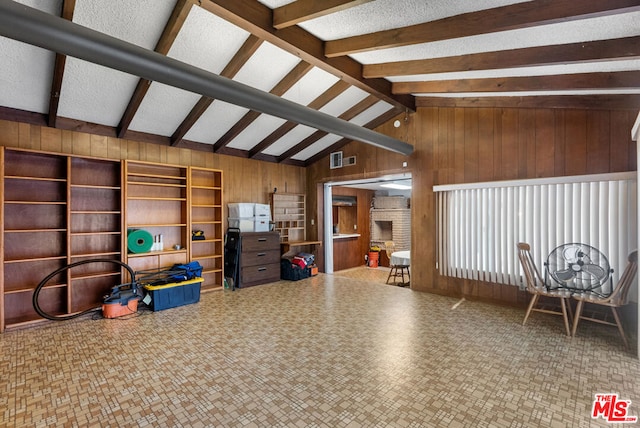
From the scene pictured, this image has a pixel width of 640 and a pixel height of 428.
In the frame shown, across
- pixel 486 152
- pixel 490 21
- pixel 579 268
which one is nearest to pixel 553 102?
pixel 486 152

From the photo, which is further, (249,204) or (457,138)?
(249,204)

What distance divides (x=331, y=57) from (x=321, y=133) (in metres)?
2.46

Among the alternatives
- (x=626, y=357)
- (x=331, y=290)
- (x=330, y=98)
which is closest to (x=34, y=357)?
(x=331, y=290)

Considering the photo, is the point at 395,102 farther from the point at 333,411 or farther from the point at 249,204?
the point at 333,411

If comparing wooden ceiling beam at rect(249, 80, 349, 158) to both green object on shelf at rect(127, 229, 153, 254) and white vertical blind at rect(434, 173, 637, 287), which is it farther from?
green object on shelf at rect(127, 229, 153, 254)

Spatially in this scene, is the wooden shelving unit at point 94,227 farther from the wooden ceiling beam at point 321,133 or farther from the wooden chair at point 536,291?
the wooden chair at point 536,291

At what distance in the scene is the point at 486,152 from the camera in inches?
177

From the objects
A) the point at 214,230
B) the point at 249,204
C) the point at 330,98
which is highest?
the point at 330,98

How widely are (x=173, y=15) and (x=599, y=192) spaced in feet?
15.8

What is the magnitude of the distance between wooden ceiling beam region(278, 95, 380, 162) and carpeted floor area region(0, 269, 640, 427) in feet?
10.3

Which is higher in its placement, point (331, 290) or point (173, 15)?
point (173, 15)

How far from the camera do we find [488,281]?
452 cm

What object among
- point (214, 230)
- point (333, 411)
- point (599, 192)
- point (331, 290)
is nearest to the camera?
point (333, 411)

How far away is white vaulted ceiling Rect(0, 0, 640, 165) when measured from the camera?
94.7 inches
